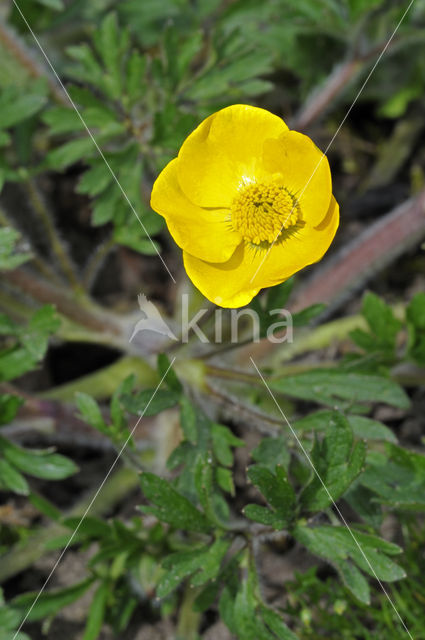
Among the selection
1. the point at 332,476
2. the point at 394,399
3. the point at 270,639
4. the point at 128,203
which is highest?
the point at 128,203

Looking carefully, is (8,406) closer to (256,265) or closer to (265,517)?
(265,517)

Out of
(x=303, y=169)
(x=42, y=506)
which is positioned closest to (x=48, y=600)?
(x=42, y=506)

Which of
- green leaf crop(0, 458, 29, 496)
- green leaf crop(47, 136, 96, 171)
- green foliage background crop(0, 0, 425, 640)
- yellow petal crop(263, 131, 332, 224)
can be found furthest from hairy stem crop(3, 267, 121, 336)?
yellow petal crop(263, 131, 332, 224)

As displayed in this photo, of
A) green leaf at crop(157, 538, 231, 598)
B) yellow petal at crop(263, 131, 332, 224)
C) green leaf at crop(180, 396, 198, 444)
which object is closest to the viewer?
yellow petal at crop(263, 131, 332, 224)

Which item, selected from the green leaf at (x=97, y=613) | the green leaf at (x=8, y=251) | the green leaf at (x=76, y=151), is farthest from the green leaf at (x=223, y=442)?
the green leaf at (x=76, y=151)

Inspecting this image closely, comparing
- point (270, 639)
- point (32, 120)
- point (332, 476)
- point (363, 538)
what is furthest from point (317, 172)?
point (32, 120)

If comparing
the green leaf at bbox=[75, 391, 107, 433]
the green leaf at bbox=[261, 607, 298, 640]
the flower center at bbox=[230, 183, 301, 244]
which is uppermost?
the flower center at bbox=[230, 183, 301, 244]

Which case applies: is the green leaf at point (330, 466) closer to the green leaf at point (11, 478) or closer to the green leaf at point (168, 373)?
the green leaf at point (168, 373)

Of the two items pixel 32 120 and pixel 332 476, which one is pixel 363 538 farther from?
pixel 32 120

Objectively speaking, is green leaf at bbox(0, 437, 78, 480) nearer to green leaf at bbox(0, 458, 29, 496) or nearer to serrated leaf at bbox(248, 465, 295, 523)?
green leaf at bbox(0, 458, 29, 496)
